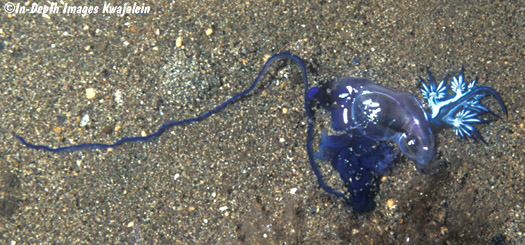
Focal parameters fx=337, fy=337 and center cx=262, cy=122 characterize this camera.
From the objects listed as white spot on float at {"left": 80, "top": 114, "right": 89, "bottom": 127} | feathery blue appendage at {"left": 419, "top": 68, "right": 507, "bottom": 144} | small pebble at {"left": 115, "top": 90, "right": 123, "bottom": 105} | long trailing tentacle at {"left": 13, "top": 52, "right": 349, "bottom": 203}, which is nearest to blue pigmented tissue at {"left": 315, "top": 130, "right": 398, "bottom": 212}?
long trailing tentacle at {"left": 13, "top": 52, "right": 349, "bottom": 203}

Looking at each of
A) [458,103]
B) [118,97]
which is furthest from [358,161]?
[118,97]

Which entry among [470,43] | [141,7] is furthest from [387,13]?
[141,7]

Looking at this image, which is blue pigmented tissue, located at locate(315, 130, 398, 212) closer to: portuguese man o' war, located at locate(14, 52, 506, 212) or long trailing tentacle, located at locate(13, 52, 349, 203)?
portuguese man o' war, located at locate(14, 52, 506, 212)

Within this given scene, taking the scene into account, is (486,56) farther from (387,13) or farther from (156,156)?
(156,156)

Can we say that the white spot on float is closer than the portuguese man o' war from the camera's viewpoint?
No

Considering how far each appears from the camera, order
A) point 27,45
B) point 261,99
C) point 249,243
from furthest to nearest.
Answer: point 27,45 → point 261,99 → point 249,243

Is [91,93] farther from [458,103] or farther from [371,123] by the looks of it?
[458,103]
